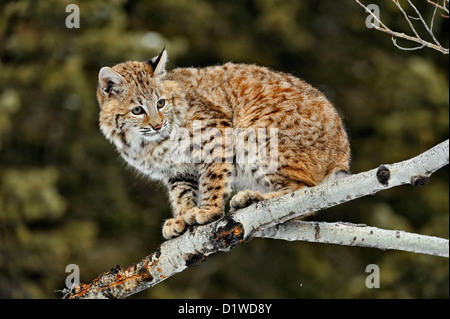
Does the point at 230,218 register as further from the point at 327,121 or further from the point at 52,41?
the point at 52,41

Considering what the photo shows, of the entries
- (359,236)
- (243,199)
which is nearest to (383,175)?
(359,236)

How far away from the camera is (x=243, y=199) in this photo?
14.6 ft

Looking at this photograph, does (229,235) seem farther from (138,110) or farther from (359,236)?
(138,110)

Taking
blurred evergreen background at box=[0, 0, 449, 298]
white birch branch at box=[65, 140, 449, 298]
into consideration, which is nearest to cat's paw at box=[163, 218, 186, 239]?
white birch branch at box=[65, 140, 449, 298]

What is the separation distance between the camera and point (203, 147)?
502cm

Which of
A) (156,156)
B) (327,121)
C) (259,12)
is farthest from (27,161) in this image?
(327,121)

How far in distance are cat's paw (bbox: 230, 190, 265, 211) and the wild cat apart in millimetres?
225

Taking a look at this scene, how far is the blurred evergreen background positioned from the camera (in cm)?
909

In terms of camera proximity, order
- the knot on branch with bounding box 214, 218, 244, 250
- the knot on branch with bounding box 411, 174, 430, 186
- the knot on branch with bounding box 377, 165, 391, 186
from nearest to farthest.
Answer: the knot on branch with bounding box 411, 174, 430, 186 < the knot on branch with bounding box 377, 165, 391, 186 < the knot on branch with bounding box 214, 218, 244, 250

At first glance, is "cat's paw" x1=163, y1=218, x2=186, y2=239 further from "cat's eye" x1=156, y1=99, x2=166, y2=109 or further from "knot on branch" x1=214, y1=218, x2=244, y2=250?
"cat's eye" x1=156, y1=99, x2=166, y2=109

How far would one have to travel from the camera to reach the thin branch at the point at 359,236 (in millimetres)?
3779

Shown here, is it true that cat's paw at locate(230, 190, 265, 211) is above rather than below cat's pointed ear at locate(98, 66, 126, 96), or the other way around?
below

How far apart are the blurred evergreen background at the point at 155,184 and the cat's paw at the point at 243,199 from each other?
13.7 ft

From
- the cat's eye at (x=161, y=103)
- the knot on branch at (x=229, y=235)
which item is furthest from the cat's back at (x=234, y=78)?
the knot on branch at (x=229, y=235)
